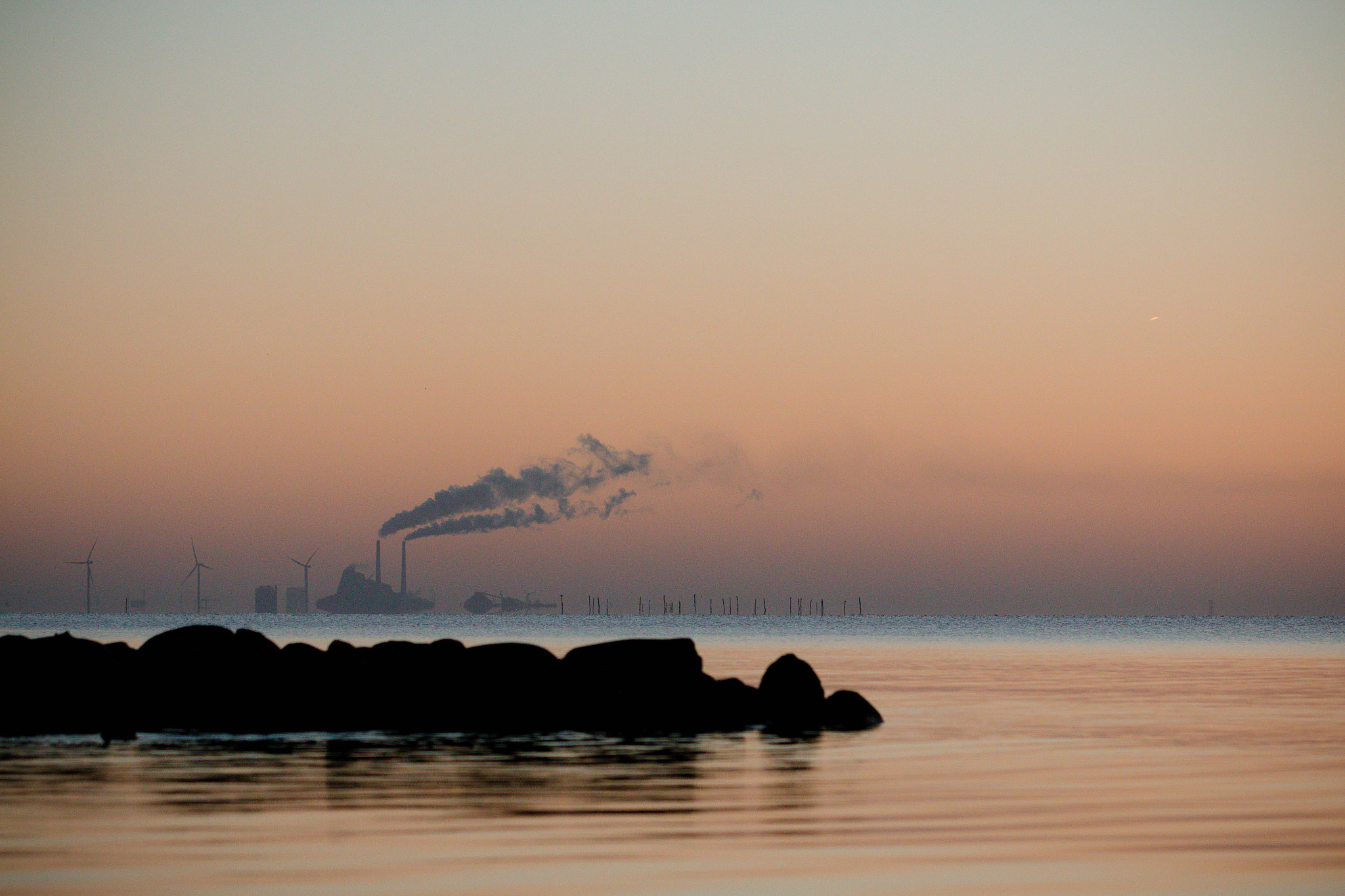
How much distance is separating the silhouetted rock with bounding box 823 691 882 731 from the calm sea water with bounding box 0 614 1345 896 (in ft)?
3.23

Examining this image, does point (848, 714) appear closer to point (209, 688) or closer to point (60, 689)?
point (209, 688)

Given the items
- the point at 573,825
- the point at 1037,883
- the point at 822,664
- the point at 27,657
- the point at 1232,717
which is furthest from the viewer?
the point at 822,664

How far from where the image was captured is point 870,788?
90.5ft

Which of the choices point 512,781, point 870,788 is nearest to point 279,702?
point 512,781

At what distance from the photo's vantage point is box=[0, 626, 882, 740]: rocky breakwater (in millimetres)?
39250

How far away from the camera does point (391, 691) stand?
4088 cm

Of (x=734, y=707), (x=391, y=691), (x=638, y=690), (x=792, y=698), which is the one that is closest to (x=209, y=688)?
(x=391, y=691)

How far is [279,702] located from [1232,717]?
26719 mm

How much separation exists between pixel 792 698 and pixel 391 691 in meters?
10.6

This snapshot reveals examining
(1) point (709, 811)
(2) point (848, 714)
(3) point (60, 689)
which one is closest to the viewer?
(1) point (709, 811)

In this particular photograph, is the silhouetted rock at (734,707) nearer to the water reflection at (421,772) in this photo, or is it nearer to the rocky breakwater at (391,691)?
the rocky breakwater at (391,691)

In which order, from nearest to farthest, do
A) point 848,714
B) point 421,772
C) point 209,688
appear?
1. point 421,772
2. point 209,688
3. point 848,714

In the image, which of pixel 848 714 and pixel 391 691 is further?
pixel 848 714

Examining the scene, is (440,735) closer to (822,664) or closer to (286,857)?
(286,857)
